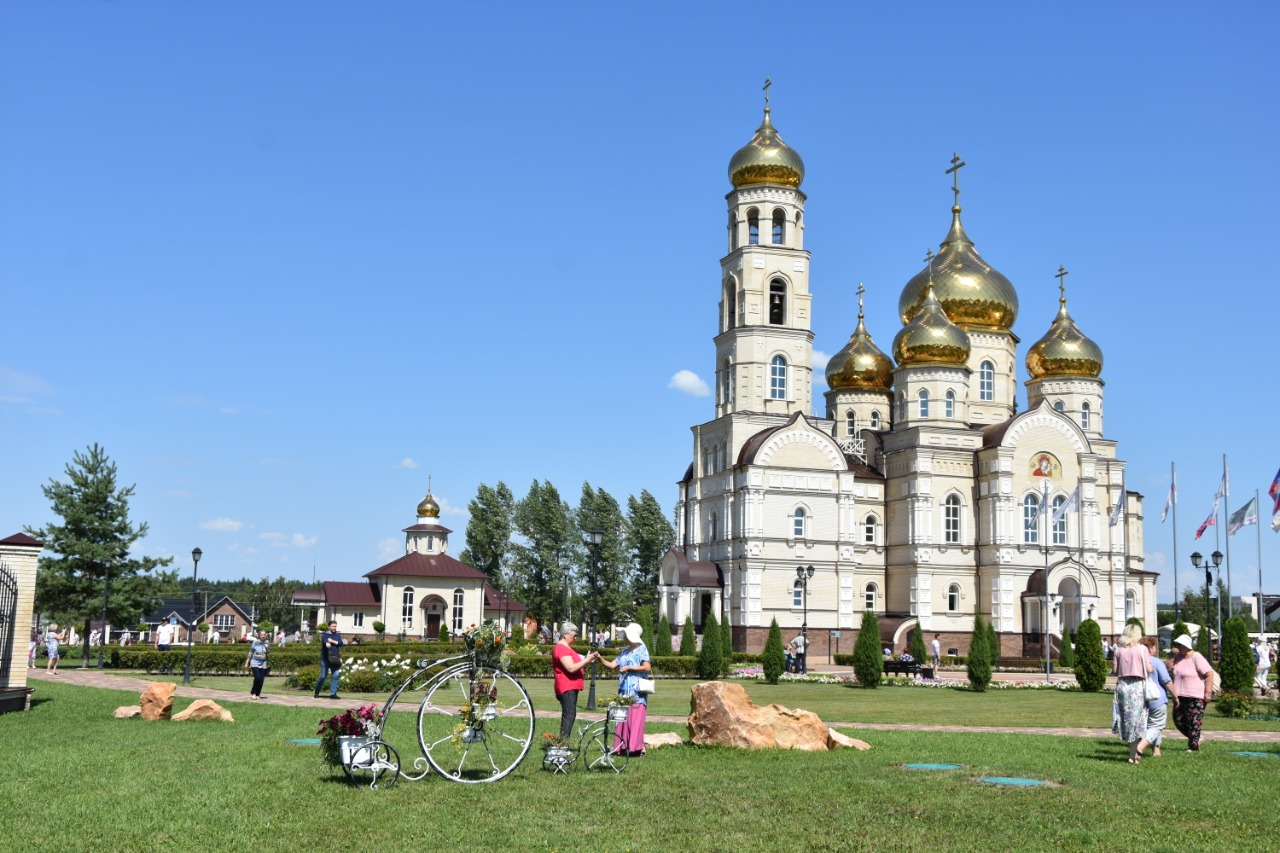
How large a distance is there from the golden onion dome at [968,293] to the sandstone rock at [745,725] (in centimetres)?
4684

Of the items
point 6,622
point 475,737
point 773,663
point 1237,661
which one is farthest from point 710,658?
point 475,737

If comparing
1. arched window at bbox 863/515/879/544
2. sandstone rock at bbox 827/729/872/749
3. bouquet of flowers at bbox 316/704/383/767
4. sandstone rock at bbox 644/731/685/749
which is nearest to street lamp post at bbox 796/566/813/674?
arched window at bbox 863/515/879/544

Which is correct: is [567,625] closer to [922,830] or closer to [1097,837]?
[922,830]

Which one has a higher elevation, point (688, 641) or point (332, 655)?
point (332, 655)

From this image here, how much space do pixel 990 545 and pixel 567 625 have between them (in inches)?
1716

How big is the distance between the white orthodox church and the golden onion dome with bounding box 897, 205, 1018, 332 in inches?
13.8

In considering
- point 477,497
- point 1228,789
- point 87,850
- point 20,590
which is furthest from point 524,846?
point 477,497

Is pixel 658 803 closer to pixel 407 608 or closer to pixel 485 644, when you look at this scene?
pixel 485 644

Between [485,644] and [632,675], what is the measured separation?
2494 millimetres

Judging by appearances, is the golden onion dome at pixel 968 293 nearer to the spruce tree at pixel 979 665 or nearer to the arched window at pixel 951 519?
the arched window at pixel 951 519

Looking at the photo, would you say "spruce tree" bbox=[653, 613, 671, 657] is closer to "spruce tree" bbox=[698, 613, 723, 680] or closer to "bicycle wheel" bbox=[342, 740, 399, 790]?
"spruce tree" bbox=[698, 613, 723, 680]

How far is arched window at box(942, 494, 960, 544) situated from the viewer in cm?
5497

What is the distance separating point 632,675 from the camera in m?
14.0

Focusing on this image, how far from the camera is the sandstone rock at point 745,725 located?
14891 mm
